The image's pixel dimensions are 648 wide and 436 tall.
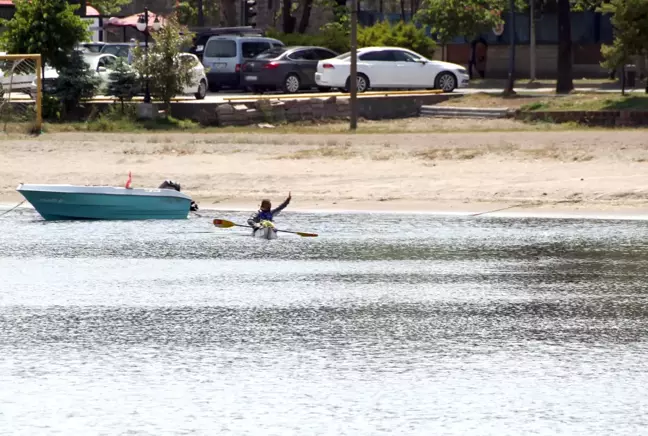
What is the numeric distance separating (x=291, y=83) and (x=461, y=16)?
1219 centimetres

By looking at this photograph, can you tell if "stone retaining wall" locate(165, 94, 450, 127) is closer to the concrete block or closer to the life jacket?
the concrete block

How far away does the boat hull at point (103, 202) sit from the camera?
20484 mm

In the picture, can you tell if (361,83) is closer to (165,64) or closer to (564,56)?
(564,56)

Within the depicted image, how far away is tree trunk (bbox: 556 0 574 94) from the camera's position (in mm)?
42438

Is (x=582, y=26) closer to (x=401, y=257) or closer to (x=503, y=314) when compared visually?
(x=401, y=257)

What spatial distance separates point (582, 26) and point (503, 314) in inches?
1735

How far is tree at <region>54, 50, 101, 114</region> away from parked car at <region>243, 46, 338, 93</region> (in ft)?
25.7

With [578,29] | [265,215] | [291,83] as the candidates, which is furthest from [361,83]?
[265,215]

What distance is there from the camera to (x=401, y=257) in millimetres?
17297

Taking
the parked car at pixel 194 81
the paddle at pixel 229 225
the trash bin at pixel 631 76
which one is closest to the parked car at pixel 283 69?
the parked car at pixel 194 81

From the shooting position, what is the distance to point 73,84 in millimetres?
32031

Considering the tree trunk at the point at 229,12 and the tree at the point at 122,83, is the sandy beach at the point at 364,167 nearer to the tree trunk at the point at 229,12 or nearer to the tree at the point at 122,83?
the tree at the point at 122,83

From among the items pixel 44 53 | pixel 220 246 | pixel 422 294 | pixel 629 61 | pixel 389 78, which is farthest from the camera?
pixel 389 78

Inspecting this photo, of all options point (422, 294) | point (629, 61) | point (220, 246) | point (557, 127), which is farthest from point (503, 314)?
point (629, 61)
